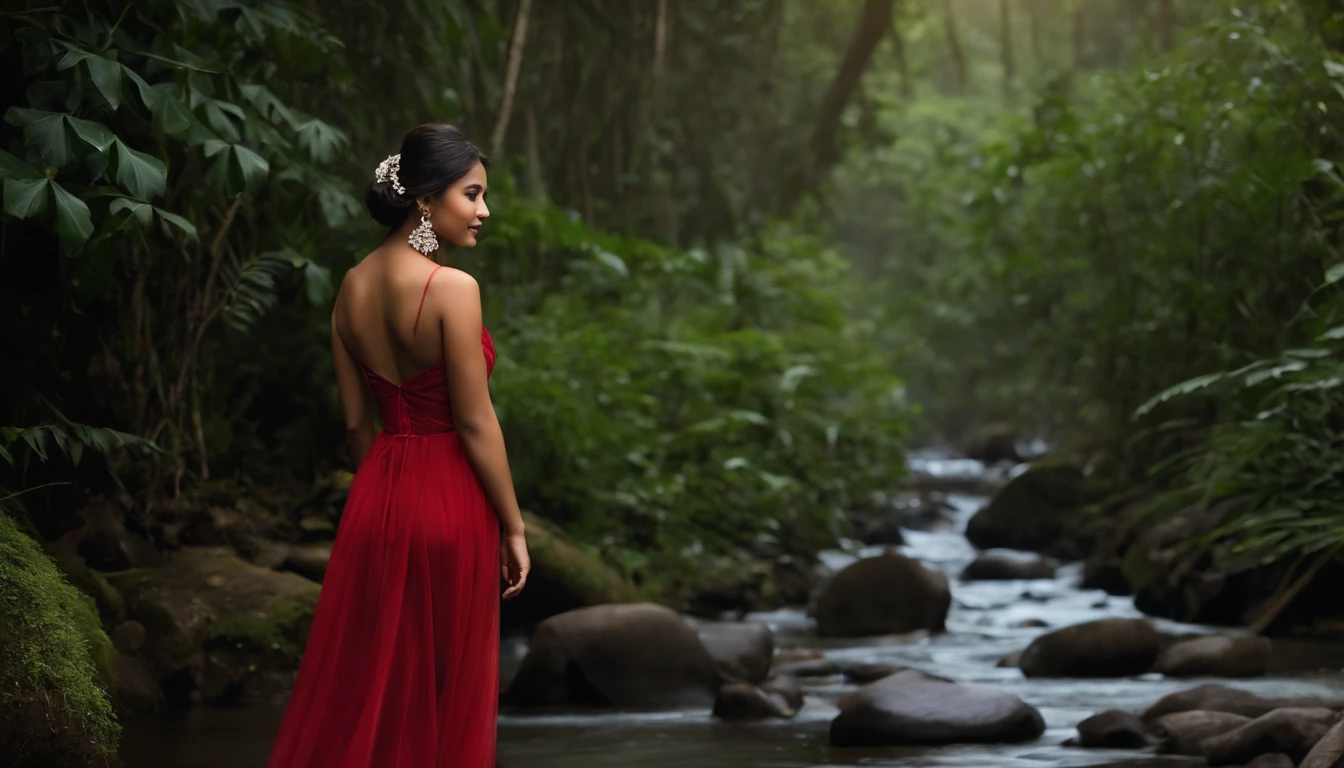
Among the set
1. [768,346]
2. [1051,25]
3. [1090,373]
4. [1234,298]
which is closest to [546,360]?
[768,346]

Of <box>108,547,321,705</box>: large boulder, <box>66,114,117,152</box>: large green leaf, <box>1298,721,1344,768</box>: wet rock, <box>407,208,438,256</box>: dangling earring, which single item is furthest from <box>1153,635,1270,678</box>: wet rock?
<box>66,114,117,152</box>: large green leaf

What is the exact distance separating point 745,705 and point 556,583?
7.94ft

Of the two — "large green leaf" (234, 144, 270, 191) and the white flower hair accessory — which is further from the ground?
"large green leaf" (234, 144, 270, 191)

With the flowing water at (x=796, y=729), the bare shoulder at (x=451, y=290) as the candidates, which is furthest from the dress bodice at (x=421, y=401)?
the flowing water at (x=796, y=729)

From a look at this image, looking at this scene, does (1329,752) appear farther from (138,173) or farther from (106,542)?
(106,542)

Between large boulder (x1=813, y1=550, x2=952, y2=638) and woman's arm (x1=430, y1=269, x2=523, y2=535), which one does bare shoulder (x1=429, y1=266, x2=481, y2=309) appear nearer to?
woman's arm (x1=430, y1=269, x2=523, y2=535)

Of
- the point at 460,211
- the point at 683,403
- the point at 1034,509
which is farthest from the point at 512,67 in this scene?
the point at 460,211

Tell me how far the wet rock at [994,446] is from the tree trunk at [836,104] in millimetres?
9505

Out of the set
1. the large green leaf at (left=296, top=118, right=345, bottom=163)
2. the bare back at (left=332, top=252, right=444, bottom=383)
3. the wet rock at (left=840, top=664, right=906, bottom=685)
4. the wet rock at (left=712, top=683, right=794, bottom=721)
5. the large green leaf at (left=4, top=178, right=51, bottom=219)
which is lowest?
the wet rock at (left=840, top=664, right=906, bottom=685)

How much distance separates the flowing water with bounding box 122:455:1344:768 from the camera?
6.30 meters

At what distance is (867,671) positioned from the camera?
902 cm

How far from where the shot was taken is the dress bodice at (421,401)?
3.85 m

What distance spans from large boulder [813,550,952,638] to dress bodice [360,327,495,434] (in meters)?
7.75

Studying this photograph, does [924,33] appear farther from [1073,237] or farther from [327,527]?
[327,527]
